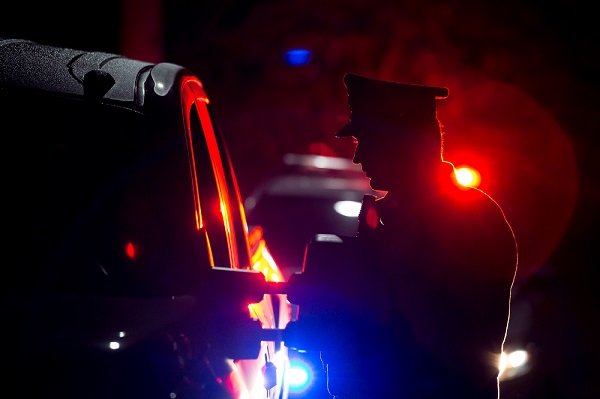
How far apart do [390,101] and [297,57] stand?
1306 centimetres

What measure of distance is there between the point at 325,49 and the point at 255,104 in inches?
77.6

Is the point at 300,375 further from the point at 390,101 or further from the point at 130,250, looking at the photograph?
the point at 130,250

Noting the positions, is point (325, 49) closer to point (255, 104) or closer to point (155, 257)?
point (255, 104)

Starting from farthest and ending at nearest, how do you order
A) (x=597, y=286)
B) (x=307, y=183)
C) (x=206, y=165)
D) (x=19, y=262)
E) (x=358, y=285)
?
(x=597, y=286) → (x=307, y=183) → (x=206, y=165) → (x=358, y=285) → (x=19, y=262)

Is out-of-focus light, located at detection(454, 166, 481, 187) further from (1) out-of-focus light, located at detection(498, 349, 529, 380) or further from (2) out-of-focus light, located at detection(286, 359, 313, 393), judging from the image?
(2) out-of-focus light, located at detection(286, 359, 313, 393)

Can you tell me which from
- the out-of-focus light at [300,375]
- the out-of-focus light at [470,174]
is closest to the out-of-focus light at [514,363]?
the out-of-focus light at [300,375]

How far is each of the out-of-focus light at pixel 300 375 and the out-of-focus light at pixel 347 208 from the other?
4.46 m

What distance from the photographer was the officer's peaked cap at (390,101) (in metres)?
3.29

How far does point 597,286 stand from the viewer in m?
14.6

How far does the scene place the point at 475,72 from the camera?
50.5ft

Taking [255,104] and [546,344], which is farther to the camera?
[255,104]

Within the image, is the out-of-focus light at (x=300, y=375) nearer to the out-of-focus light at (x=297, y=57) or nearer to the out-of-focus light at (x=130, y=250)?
the out-of-focus light at (x=130, y=250)

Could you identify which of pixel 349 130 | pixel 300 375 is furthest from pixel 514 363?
pixel 349 130

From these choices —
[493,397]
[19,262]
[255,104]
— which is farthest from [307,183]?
[19,262]
